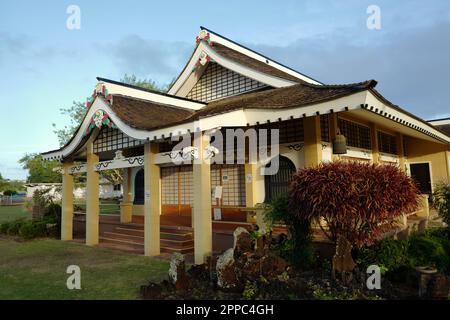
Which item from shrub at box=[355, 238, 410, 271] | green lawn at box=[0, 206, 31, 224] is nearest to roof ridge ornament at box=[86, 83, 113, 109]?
shrub at box=[355, 238, 410, 271]

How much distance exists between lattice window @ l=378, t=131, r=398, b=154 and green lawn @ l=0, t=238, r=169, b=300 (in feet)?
34.2

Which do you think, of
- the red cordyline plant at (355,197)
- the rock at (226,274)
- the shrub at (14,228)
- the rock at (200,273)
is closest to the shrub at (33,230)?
the shrub at (14,228)

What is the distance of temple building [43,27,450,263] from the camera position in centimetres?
802

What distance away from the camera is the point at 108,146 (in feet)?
36.4

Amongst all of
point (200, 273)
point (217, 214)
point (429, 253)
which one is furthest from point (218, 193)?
point (429, 253)

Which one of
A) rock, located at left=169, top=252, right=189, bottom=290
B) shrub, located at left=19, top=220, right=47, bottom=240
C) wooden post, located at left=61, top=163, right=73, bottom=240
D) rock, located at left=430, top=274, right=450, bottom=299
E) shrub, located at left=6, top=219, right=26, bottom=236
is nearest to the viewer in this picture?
rock, located at left=430, top=274, right=450, bottom=299

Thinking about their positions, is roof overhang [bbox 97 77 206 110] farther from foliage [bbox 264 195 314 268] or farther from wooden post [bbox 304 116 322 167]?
foliage [bbox 264 195 314 268]

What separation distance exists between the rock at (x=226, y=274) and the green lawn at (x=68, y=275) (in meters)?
1.58

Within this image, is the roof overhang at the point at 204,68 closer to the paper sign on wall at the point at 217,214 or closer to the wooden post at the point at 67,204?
the paper sign on wall at the point at 217,214
